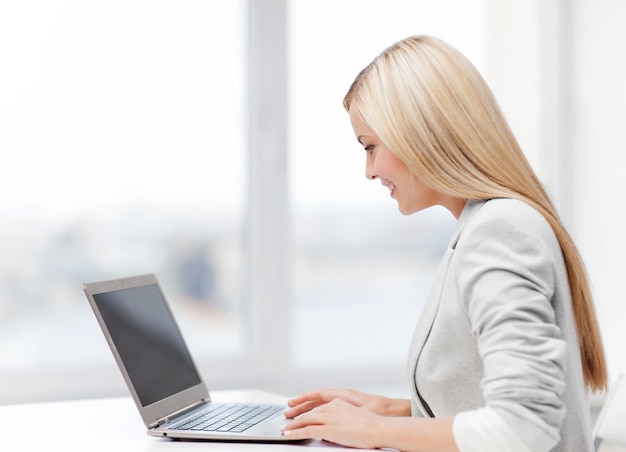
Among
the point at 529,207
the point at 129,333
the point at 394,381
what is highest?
the point at 529,207

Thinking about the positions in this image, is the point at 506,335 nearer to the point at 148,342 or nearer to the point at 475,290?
the point at 475,290

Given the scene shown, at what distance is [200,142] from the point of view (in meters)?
2.56

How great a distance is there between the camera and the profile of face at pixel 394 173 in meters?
1.36

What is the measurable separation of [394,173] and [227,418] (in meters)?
0.50

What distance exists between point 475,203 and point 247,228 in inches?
54.5

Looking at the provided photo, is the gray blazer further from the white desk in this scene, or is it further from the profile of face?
the white desk

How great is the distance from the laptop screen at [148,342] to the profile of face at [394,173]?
0.48m

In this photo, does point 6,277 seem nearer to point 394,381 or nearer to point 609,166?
point 394,381

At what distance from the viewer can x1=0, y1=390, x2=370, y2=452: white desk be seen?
50.8 inches

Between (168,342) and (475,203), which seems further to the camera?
(168,342)

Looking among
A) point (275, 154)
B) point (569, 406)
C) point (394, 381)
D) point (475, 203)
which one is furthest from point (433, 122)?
point (394, 381)

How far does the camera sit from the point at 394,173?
4.49ft

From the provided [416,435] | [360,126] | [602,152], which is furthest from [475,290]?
[602,152]

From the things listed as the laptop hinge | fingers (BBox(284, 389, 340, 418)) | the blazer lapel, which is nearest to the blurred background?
the laptop hinge
